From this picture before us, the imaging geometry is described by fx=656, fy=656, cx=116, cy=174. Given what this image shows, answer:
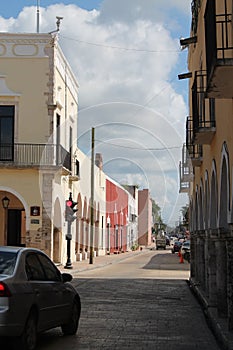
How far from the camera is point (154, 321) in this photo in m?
13.4

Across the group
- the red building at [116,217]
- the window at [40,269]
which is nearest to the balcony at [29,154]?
the window at [40,269]

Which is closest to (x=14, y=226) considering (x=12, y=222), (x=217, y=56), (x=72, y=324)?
(x=12, y=222)

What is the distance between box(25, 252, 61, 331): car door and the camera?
9375mm

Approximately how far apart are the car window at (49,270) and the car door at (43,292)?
0.18 feet

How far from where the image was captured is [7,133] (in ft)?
103

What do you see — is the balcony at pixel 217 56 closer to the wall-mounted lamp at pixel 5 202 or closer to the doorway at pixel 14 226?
the wall-mounted lamp at pixel 5 202

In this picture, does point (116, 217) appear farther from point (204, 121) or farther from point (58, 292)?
point (58, 292)

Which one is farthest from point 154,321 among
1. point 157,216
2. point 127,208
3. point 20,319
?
point 157,216

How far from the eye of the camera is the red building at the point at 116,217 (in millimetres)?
59625

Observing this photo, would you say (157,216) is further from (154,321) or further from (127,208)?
(154,321)

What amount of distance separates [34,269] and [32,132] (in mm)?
21831

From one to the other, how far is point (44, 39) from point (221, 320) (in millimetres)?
21843

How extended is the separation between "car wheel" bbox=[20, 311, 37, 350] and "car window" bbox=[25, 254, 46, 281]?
583 millimetres

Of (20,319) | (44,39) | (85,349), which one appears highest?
(44,39)
